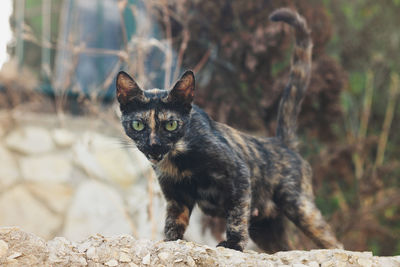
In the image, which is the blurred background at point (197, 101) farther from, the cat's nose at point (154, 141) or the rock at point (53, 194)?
the cat's nose at point (154, 141)

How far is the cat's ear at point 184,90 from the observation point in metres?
2.50

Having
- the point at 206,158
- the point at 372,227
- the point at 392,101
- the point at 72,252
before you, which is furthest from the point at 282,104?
the point at 392,101

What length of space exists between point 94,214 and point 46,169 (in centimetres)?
89

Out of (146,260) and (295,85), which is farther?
(295,85)

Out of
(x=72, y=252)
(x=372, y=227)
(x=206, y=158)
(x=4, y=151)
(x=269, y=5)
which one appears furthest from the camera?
(x=4, y=151)

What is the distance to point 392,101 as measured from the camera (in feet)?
24.5

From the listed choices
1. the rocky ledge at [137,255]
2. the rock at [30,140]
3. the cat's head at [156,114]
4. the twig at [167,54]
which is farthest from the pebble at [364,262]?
the rock at [30,140]

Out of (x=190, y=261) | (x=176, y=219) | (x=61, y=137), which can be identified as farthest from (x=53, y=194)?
(x=190, y=261)

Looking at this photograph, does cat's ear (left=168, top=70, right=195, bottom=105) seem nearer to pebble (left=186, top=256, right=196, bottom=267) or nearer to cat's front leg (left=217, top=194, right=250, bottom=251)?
cat's front leg (left=217, top=194, right=250, bottom=251)

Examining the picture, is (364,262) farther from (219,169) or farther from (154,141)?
(154,141)

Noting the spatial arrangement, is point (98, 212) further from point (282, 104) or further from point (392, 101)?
point (392, 101)

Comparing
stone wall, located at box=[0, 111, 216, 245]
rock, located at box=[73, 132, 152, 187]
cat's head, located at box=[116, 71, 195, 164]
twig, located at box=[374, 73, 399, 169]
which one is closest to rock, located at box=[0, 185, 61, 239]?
stone wall, located at box=[0, 111, 216, 245]

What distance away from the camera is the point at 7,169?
6.20 meters

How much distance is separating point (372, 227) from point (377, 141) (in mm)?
1370
